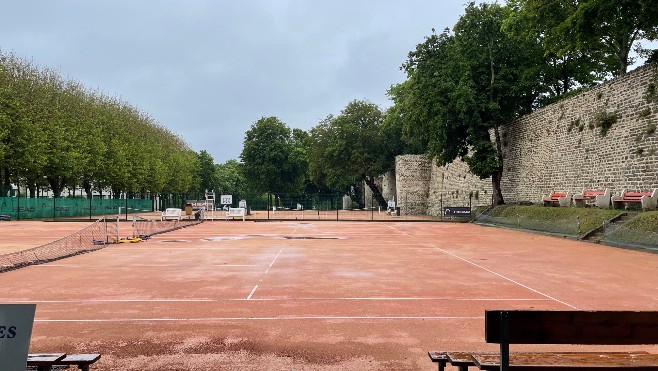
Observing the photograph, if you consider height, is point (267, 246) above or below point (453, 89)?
below

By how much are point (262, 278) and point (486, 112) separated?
28.2m

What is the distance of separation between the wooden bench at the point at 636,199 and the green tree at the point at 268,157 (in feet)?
182

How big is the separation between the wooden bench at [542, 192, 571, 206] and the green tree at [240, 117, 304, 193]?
159 ft

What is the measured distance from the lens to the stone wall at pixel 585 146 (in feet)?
74.4

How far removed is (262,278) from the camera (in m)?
11.1

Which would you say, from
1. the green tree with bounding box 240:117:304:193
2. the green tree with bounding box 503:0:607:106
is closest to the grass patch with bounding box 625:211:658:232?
the green tree with bounding box 503:0:607:106

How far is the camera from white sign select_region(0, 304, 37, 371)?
308cm

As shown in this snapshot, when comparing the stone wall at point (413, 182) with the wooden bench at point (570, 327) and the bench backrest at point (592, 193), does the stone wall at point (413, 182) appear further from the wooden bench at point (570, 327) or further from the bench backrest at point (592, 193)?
the wooden bench at point (570, 327)

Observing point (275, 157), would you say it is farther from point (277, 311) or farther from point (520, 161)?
point (277, 311)

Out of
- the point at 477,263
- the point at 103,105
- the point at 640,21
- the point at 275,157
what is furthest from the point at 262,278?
the point at 275,157

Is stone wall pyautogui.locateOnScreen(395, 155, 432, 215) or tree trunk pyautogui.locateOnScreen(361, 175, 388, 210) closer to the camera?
stone wall pyautogui.locateOnScreen(395, 155, 432, 215)

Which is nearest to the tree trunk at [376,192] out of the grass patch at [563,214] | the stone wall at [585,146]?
the stone wall at [585,146]

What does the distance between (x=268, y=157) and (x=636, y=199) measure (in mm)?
57294

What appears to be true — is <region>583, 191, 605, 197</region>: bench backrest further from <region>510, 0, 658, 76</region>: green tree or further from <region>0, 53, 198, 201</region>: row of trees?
<region>0, 53, 198, 201</region>: row of trees
